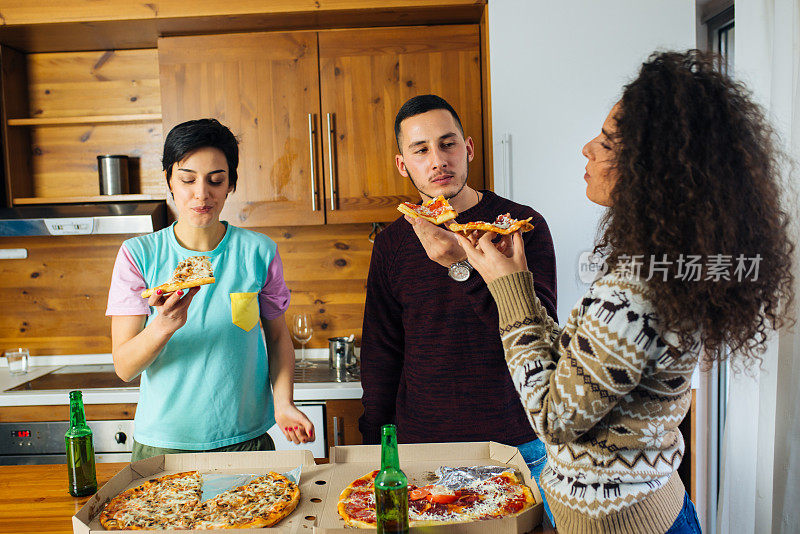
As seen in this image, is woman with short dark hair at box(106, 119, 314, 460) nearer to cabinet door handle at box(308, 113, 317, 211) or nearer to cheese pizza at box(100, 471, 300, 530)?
cheese pizza at box(100, 471, 300, 530)

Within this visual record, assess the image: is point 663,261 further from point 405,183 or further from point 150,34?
point 150,34

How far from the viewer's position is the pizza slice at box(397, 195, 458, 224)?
5.51 feet

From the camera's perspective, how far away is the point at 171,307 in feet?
4.82

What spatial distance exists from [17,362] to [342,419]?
1698 millimetres

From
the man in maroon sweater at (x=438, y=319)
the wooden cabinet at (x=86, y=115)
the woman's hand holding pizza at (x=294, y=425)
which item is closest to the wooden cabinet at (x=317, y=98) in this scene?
the wooden cabinet at (x=86, y=115)

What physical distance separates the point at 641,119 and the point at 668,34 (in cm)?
180

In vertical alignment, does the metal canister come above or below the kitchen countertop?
above

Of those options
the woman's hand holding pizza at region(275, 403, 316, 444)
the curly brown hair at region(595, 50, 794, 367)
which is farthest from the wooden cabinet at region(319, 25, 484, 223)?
the curly brown hair at region(595, 50, 794, 367)

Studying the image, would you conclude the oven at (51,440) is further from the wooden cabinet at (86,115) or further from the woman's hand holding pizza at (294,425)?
the woman's hand holding pizza at (294,425)

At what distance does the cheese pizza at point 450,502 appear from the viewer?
1153 millimetres

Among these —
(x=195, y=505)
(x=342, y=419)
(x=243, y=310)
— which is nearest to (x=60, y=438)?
(x=342, y=419)

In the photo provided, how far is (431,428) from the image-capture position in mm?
1786

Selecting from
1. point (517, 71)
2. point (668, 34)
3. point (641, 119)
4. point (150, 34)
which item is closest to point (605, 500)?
point (641, 119)

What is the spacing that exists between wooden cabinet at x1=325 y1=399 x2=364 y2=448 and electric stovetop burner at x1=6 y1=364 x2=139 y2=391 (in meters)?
0.86
